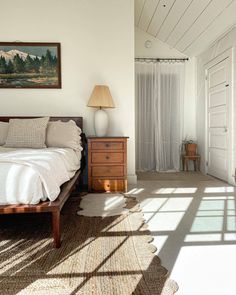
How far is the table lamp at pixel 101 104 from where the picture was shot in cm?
371

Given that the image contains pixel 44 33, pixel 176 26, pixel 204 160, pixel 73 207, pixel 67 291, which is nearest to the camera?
pixel 67 291

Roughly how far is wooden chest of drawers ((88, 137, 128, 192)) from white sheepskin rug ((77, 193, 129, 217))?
21cm

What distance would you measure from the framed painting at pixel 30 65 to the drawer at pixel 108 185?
1.59 meters

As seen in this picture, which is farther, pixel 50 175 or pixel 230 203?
pixel 230 203

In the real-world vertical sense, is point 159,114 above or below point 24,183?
above

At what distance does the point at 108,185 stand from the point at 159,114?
241 cm

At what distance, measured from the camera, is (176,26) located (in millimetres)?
4738

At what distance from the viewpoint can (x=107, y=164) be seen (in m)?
3.59

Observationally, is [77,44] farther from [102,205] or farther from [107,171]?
[102,205]

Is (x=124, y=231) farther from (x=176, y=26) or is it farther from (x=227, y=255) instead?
(x=176, y=26)

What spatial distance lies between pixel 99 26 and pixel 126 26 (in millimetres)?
402

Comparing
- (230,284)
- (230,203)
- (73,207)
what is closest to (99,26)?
(73,207)

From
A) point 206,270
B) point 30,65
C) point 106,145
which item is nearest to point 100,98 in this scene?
point 106,145

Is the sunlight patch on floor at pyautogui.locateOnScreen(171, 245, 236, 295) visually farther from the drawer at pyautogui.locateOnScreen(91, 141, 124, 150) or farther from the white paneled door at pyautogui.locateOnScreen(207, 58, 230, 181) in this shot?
the white paneled door at pyautogui.locateOnScreen(207, 58, 230, 181)
